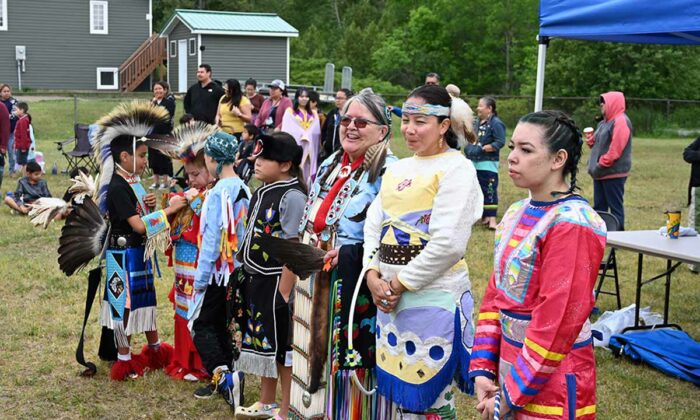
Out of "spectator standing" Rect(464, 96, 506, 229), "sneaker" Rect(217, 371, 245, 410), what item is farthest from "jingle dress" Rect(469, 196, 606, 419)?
"spectator standing" Rect(464, 96, 506, 229)

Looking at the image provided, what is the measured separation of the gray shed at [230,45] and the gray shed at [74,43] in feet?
5.63

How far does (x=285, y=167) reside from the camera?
4.00 meters

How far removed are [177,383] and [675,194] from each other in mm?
10653

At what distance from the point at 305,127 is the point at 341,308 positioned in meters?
8.03

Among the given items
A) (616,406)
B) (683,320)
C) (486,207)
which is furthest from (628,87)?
(616,406)

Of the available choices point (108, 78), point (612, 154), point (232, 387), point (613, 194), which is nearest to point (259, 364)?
point (232, 387)

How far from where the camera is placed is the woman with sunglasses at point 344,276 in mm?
3326

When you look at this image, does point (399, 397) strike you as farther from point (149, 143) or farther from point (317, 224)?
point (149, 143)

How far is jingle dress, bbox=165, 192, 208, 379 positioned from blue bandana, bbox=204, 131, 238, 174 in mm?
390

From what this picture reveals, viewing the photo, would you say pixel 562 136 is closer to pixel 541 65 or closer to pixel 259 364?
pixel 259 364

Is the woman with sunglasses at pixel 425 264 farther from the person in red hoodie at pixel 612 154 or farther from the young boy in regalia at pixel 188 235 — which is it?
the person in red hoodie at pixel 612 154

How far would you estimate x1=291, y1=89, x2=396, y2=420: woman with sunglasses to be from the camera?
10.9ft

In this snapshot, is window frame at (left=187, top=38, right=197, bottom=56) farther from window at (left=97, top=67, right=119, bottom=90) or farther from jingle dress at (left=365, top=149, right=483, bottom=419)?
jingle dress at (left=365, top=149, right=483, bottom=419)

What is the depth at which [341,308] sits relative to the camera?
3363mm
